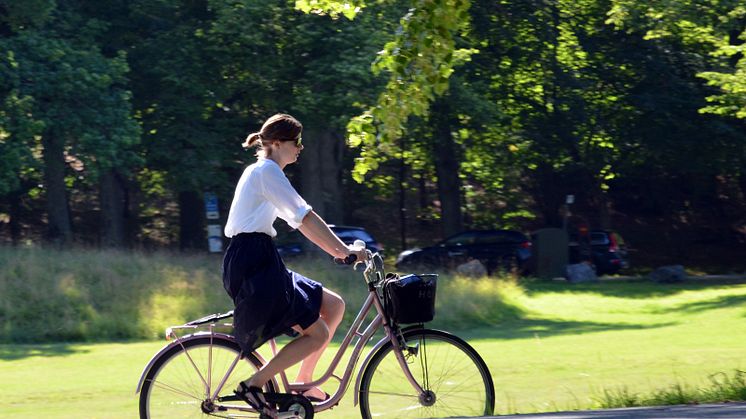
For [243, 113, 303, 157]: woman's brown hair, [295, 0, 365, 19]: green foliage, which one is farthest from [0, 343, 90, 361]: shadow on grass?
[243, 113, 303, 157]: woman's brown hair

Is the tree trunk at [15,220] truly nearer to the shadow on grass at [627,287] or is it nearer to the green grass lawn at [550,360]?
the shadow on grass at [627,287]

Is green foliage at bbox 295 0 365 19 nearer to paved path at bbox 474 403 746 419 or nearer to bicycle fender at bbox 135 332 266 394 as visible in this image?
paved path at bbox 474 403 746 419

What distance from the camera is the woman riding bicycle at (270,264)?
21.4 feet

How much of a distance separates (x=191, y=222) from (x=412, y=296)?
104 ft

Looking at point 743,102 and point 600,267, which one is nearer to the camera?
point 743,102

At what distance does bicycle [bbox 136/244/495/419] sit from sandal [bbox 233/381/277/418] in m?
0.04

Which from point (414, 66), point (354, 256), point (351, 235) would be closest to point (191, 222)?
point (351, 235)

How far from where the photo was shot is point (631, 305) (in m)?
27.0

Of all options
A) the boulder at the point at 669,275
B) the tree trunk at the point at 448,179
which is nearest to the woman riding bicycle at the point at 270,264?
the boulder at the point at 669,275

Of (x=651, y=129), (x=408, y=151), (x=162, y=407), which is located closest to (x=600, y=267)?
(x=651, y=129)

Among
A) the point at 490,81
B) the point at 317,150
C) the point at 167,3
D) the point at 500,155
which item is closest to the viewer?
the point at 167,3

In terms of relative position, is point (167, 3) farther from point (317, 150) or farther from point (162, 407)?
point (162, 407)

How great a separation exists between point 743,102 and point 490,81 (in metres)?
15.6

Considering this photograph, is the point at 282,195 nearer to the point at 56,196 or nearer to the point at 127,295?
the point at 127,295
